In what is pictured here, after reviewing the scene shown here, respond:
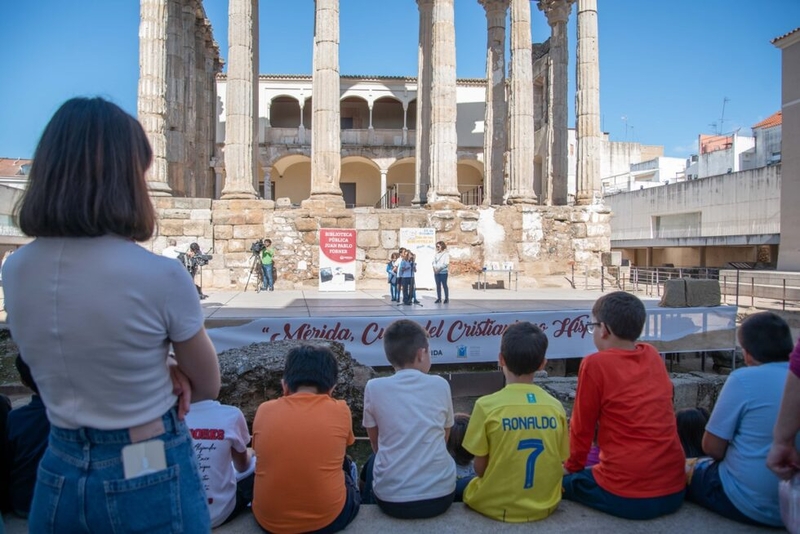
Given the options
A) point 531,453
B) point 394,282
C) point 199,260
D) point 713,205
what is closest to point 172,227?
point 199,260

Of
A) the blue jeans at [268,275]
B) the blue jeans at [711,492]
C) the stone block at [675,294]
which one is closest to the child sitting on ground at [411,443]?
the blue jeans at [711,492]

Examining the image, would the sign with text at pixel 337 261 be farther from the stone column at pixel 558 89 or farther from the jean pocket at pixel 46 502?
the jean pocket at pixel 46 502

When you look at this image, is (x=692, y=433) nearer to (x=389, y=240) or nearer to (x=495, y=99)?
(x=389, y=240)

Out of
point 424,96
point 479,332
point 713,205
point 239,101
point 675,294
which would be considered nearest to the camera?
point 479,332

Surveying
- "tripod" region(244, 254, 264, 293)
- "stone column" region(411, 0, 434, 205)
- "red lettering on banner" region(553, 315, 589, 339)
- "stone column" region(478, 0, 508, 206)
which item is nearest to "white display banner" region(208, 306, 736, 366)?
"red lettering on banner" region(553, 315, 589, 339)

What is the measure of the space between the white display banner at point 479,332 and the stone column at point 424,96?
1309cm

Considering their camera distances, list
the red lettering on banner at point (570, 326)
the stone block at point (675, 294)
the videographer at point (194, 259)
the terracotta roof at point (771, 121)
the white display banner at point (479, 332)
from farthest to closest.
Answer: the terracotta roof at point (771, 121), the videographer at point (194, 259), the stone block at point (675, 294), the red lettering on banner at point (570, 326), the white display banner at point (479, 332)

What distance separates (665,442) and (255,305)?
987 cm

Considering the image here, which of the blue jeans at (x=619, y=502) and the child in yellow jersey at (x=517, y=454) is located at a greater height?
the child in yellow jersey at (x=517, y=454)

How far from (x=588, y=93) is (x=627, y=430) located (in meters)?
18.4

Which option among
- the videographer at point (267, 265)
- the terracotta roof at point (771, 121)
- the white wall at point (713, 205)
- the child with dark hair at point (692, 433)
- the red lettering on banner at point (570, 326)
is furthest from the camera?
the terracotta roof at point (771, 121)

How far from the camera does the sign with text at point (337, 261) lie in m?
15.7

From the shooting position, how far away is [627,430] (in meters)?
3.00

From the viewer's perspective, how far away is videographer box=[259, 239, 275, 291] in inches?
605
